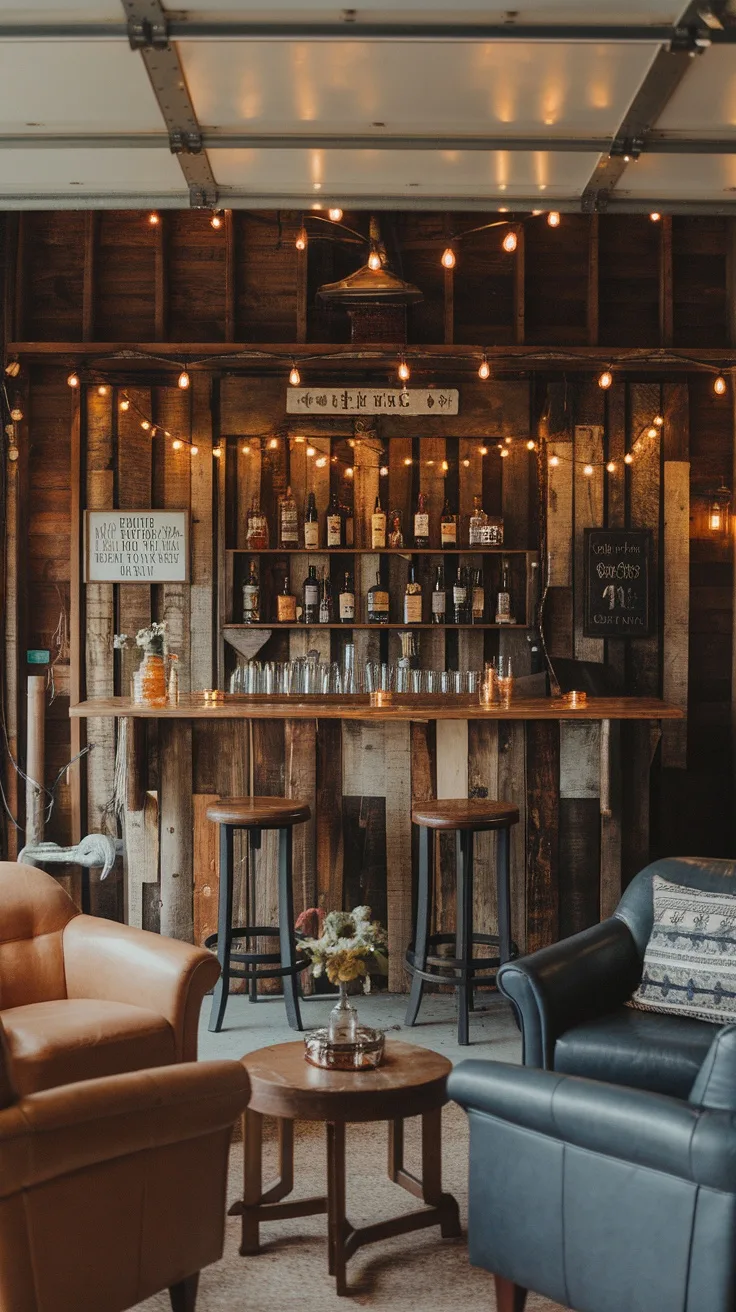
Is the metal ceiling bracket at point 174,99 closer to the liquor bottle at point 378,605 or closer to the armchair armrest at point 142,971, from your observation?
the armchair armrest at point 142,971

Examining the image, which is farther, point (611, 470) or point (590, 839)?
point (611, 470)

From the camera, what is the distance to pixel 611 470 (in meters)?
6.72

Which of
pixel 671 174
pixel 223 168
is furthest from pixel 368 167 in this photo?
pixel 671 174

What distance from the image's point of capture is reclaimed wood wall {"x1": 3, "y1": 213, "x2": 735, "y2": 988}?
6.70m

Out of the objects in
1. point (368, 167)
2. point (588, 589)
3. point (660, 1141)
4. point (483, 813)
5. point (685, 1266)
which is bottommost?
point (685, 1266)

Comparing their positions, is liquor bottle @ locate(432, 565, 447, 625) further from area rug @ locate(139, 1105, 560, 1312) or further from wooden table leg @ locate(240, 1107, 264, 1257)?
wooden table leg @ locate(240, 1107, 264, 1257)

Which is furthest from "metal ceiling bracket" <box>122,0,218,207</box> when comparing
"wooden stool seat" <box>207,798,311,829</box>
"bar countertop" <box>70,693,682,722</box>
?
"wooden stool seat" <box>207,798,311,829</box>

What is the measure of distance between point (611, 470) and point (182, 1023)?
171 inches

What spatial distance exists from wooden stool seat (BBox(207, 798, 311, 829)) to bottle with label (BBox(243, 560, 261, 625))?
6.46ft

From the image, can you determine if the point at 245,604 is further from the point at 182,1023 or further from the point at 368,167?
the point at 182,1023

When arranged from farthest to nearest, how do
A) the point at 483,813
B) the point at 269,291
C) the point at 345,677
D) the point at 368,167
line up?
1. the point at 269,291
2. the point at 345,677
3. the point at 483,813
4. the point at 368,167

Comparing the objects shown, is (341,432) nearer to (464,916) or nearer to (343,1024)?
(464,916)

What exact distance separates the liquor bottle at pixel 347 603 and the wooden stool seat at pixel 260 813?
1946 mm

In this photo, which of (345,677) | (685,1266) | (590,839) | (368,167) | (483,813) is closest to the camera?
(685,1266)
